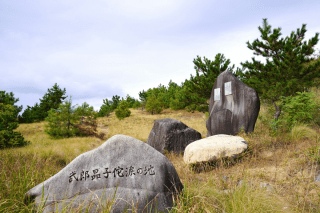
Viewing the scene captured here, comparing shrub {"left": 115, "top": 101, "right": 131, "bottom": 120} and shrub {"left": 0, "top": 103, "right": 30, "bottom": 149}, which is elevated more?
shrub {"left": 115, "top": 101, "right": 131, "bottom": 120}

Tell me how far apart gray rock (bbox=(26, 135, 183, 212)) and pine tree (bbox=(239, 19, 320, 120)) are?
7.56 metres

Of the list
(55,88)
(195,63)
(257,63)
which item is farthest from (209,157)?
(55,88)

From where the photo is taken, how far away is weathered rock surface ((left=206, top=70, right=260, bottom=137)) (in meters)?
6.36

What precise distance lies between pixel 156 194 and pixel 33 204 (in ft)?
4.98

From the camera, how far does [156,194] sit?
2416mm

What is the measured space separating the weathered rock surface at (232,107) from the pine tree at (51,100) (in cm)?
1819

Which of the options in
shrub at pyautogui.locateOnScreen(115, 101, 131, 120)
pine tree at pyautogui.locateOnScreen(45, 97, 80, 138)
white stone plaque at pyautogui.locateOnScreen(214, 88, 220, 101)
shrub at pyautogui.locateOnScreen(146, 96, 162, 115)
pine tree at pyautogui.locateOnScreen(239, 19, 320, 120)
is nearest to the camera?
white stone plaque at pyautogui.locateOnScreen(214, 88, 220, 101)

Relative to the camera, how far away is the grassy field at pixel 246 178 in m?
2.27

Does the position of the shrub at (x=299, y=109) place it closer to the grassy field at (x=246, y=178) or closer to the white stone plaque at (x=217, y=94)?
the grassy field at (x=246, y=178)

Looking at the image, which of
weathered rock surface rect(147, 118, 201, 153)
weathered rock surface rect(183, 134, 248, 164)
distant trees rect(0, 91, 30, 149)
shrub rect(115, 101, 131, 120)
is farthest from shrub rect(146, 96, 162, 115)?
weathered rock surface rect(183, 134, 248, 164)

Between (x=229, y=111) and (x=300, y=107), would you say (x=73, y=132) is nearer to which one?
(x=229, y=111)

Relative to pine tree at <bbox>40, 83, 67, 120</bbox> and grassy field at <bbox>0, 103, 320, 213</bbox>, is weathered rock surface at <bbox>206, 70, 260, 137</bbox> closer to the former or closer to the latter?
grassy field at <bbox>0, 103, 320, 213</bbox>

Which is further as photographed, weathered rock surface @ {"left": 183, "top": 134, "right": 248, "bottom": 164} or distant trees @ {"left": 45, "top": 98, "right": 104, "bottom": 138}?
distant trees @ {"left": 45, "top": 98, "right": 104, "bottom": 138}

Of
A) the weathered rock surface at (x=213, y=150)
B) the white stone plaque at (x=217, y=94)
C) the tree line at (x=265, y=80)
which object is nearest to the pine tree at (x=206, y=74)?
the tree line at (x=265, y=80)
